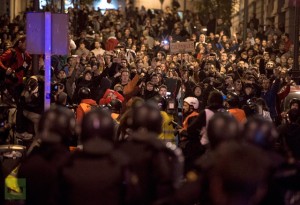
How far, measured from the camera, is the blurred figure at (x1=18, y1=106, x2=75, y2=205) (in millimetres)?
8031

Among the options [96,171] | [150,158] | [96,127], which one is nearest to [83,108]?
[150,158]

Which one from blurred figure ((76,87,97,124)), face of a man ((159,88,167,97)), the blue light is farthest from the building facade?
blurred figure ((76,87,97,124))

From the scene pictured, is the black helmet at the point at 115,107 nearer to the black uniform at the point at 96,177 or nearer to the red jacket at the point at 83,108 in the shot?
the red jacket at the point at 83,108

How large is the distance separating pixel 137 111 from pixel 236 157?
1362mm

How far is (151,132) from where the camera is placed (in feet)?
28.1

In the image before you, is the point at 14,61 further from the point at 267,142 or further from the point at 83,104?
the point at 267,142

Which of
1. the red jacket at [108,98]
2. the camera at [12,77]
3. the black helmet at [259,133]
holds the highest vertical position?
the black helmet at [259,133]

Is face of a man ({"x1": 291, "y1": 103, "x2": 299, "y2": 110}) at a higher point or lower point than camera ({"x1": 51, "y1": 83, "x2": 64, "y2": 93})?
higher

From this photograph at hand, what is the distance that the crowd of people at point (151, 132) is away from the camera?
7.71 m

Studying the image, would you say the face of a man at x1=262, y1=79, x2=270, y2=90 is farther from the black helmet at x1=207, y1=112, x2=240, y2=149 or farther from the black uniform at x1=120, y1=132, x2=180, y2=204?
the black helmet at x1=207, y1=112, x2=240, y2=149

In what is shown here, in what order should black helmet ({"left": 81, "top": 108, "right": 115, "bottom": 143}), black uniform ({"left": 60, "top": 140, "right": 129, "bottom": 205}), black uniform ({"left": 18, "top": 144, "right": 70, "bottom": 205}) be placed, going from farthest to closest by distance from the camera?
black uniform ({"left": 18, "top": 144, "right": 70, "bottom": 205}) → black helmet ({"left": 81, "top": 108, "right": 115, "bottom": 143}) → black uniform ({"left": 60, "top": 140, "right": 129, "bottom": 205})

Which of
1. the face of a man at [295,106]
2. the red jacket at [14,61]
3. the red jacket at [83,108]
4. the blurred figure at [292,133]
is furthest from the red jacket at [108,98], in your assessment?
the blurred figure at [292,133]

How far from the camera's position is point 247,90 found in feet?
55.8

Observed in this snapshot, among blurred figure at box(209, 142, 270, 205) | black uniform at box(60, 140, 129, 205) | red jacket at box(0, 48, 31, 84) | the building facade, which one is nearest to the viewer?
blurred figure at box(209, 142, 270, 205)
